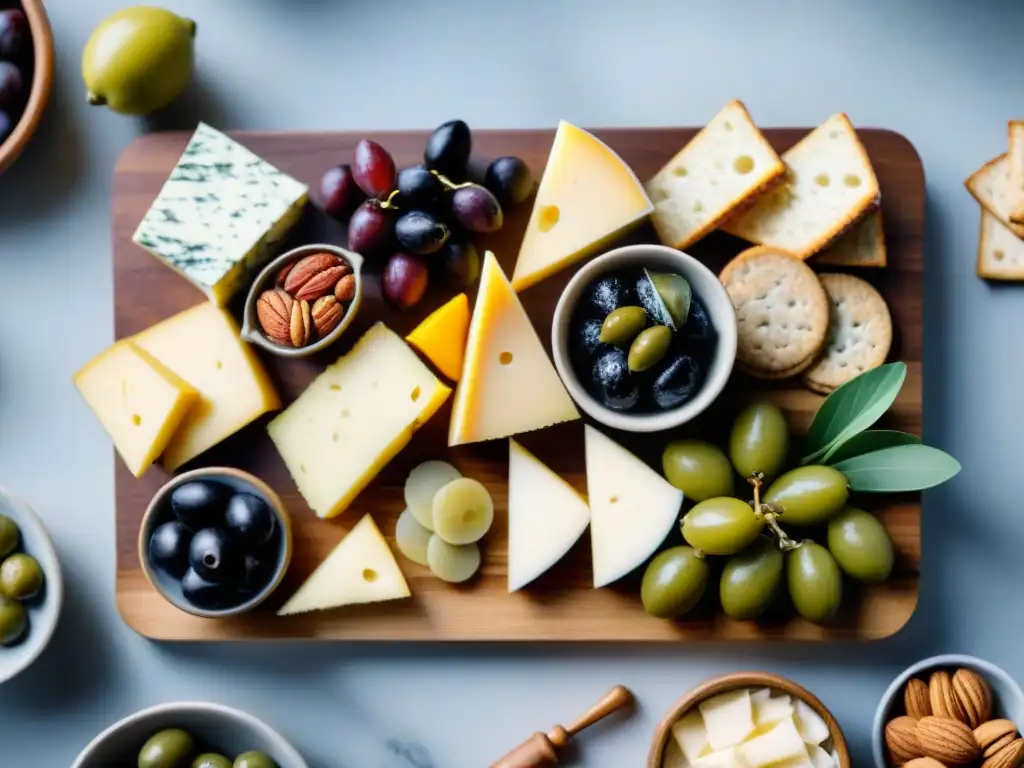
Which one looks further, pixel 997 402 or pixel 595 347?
pixel 997 402

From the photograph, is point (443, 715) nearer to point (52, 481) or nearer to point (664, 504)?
point (664, 504)

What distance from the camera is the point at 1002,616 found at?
53.2 inches

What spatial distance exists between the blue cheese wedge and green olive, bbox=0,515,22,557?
39cm

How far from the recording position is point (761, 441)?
3.93 feet

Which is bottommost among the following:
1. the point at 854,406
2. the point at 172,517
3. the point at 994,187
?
the point at 172,517

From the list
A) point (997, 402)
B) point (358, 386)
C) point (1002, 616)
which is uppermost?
point (997, 402)

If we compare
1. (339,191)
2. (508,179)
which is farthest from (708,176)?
(339,191)

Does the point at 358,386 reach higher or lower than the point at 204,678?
higher

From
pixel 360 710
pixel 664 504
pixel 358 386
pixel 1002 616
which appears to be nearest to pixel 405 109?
pixel 358 386

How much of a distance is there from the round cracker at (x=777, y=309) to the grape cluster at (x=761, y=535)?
0.07 metres

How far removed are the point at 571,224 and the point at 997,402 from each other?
25.1 inches

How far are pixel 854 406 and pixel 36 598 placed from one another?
42.7 inches

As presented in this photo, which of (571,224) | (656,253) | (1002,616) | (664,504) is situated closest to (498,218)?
(571,224)

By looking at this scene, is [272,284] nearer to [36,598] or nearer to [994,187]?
[36,598]
